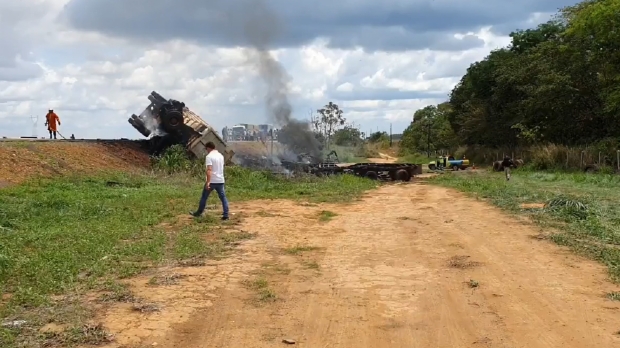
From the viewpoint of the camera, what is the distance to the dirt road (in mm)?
6238

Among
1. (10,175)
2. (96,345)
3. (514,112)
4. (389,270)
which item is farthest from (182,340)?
(514,112)

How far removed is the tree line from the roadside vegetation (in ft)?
55.7

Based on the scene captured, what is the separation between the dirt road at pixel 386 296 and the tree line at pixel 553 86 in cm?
2281

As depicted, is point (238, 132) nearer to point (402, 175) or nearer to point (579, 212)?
point (402, 175)

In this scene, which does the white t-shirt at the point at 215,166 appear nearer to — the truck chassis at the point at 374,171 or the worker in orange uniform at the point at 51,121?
the truck chassis at the point at 374,171

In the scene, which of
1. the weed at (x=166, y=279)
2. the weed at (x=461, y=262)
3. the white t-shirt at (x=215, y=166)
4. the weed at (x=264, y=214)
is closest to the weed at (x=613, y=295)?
the weed at (x=461, y=262)

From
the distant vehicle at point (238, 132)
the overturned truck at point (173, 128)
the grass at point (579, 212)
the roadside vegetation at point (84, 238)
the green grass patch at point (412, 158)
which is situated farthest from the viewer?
the green grass patch at point (412, 158)

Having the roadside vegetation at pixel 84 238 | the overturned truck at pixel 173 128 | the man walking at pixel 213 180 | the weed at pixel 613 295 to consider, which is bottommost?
the weed at pixel 613 295

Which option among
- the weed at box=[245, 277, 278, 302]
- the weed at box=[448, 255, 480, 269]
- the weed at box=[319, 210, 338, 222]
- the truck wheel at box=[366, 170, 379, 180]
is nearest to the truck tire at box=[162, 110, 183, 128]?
the truck wheel at box=[366, 170, 379, 180]

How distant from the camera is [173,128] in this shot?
27.5m

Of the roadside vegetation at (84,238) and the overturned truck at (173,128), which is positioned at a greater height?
the overturned truck at (173,128)

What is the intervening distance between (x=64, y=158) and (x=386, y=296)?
18231mm

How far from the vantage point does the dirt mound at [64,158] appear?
795 inches

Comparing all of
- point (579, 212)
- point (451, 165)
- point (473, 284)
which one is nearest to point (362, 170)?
point (451, 165)
